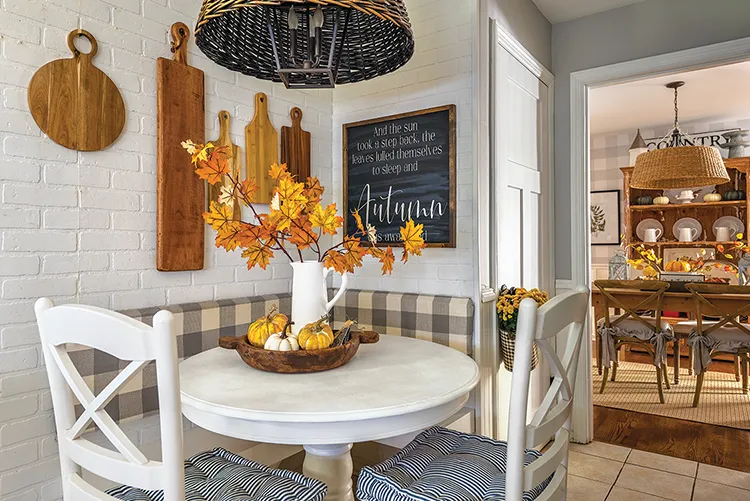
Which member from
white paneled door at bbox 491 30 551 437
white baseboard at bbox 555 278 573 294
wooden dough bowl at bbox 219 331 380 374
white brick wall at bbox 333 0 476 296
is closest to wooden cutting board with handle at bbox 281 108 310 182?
white brick wall at bbox 333 0 476 296

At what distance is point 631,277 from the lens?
20.0ft

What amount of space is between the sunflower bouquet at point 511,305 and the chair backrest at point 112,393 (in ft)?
5.24

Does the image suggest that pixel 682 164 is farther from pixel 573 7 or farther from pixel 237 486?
pixel 237 486

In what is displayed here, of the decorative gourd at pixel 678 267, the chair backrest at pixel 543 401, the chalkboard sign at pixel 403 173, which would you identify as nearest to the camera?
the chair backrest at pixel 543 401

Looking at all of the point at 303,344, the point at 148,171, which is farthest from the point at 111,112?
the point at 303,344

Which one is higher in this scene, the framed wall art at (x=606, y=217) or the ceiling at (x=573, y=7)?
the ceiling at (x=573, y=7)

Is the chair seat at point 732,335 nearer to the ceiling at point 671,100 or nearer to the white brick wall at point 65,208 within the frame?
the ceiling at point 671,100

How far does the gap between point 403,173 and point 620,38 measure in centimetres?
149

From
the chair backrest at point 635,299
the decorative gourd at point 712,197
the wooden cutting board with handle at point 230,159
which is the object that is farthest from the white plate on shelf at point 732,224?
the wooden cutting board with handle at point 230,159

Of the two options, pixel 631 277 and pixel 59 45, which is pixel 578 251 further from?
pixel 631 277

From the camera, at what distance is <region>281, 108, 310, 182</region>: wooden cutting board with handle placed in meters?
2.34

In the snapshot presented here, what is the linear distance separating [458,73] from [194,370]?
1610mm

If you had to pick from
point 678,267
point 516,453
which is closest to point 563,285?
point 516,453

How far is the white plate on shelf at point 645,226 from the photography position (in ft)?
20.2
